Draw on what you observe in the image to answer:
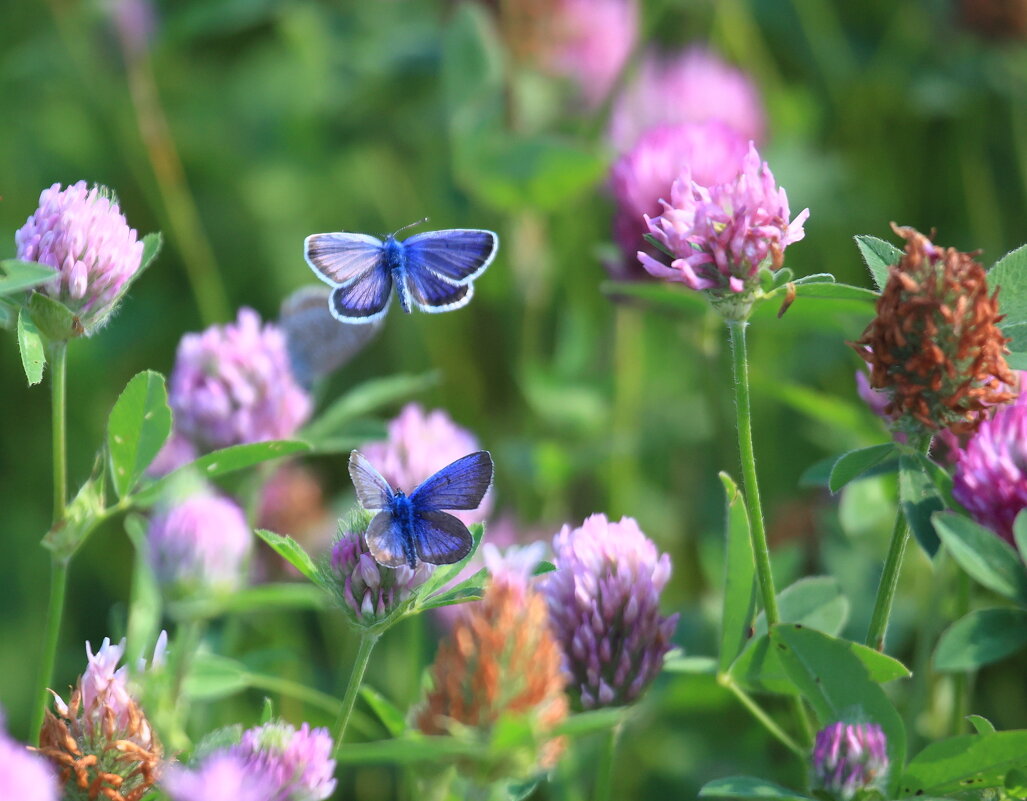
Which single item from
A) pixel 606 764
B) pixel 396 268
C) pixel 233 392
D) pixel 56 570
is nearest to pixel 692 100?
pixel 233 392

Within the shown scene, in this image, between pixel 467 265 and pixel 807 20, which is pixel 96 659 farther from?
pixel 807 20

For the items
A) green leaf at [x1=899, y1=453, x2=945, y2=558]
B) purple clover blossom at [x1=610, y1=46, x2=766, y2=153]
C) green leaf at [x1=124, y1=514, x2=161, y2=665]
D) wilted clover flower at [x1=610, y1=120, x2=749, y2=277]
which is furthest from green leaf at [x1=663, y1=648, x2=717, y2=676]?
purple clover blossom at [x1=610, y1=46, x2=766, y2=153]

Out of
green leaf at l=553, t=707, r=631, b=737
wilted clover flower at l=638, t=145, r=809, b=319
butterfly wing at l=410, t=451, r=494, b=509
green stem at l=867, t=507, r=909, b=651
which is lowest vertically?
green stem at l=867, t=507, r=909, b=651

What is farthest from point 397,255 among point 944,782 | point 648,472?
point 648,472

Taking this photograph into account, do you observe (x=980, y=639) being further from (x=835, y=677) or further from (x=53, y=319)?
(x=53, y=319)

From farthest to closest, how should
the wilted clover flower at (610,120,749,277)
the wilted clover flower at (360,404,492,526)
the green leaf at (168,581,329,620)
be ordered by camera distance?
the wilted clover flower at (610,120,749,277) → the wilted clover flower at (360,404,492,526) → the green leaf at (168,581,329,620)

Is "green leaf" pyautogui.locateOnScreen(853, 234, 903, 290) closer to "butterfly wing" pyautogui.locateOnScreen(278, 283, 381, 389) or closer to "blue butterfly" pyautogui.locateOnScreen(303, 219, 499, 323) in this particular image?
"blue butterfly" pyautogui.locateOnScreen(303, 219, 499, 323)
